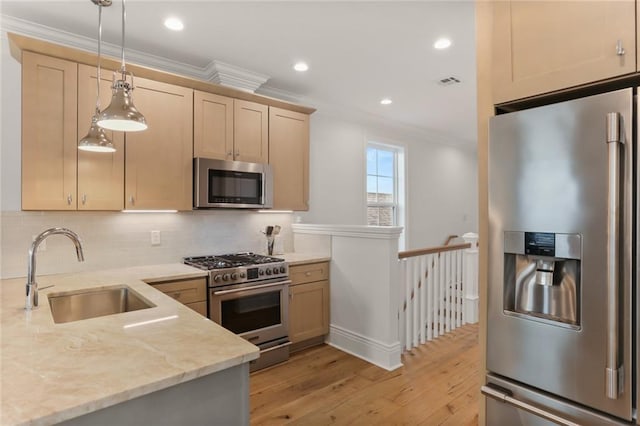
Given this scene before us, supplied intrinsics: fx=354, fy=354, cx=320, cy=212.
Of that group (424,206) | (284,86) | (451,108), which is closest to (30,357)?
(284,86)

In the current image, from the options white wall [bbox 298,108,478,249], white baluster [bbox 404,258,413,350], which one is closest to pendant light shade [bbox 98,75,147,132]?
white baluster [bbox 404,258,413,350]

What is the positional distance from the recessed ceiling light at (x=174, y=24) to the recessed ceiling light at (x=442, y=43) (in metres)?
1.95

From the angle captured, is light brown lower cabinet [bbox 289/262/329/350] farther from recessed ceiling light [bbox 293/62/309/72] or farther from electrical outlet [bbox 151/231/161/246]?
recessed ceiling light [bbox 293/62/309/72]

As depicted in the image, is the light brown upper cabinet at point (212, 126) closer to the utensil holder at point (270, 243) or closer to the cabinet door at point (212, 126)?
the cabinet door at point (212, 126)


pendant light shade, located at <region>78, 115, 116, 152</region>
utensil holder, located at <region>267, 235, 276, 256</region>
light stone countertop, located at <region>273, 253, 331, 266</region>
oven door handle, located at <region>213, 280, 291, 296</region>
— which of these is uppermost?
pendant light shade, located at <region>78, 115, 116, 152</region>

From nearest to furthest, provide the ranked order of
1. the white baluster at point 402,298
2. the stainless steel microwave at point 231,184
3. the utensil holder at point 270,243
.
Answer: the stainless steel microwave at point 231,184 → the white baluster at point 402,298 → the utensil holder at point 270,243

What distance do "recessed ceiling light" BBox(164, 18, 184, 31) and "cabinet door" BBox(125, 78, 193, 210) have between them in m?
0.44

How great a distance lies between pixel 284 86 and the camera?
382cm

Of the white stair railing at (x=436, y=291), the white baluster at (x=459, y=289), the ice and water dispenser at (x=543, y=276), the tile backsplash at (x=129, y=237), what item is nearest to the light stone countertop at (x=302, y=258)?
the tile backsplash at (x=129, y=237)

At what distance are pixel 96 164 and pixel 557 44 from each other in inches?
111

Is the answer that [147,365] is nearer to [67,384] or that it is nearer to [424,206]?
[67,384]

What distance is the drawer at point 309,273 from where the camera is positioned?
128 inches

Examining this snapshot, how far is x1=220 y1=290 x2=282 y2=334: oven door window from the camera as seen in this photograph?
9.20ft

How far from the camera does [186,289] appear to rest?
263 cm
